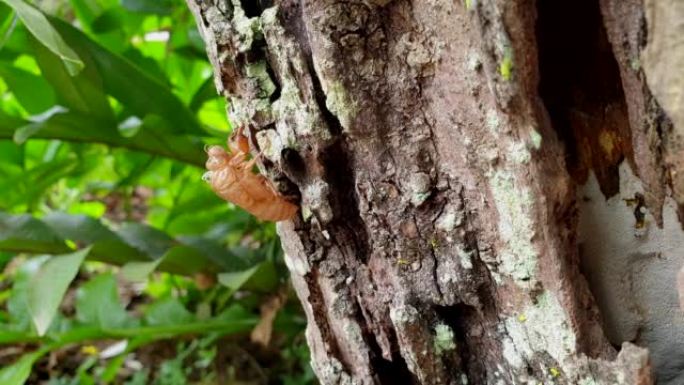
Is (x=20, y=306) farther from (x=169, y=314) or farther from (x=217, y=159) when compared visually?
(x=217, y=159)

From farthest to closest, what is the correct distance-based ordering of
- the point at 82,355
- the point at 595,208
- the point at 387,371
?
the point at 82,355 → the point at 387,371 → the point at 595,208

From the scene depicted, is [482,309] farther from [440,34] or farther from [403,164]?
[440,34]

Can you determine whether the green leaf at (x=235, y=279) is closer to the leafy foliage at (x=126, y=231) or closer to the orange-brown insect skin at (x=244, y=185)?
the leafy foliage at (x=126, y=231)

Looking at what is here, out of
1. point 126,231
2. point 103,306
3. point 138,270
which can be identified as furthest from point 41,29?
point 103,306

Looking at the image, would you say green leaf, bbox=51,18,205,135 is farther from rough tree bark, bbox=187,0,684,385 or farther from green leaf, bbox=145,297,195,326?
rough tree bark, bbox=187,0,684,385

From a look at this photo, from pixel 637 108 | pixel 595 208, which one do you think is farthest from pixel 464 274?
pixel 637 108

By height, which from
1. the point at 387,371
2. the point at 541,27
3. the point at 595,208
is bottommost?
the point at 387,371
